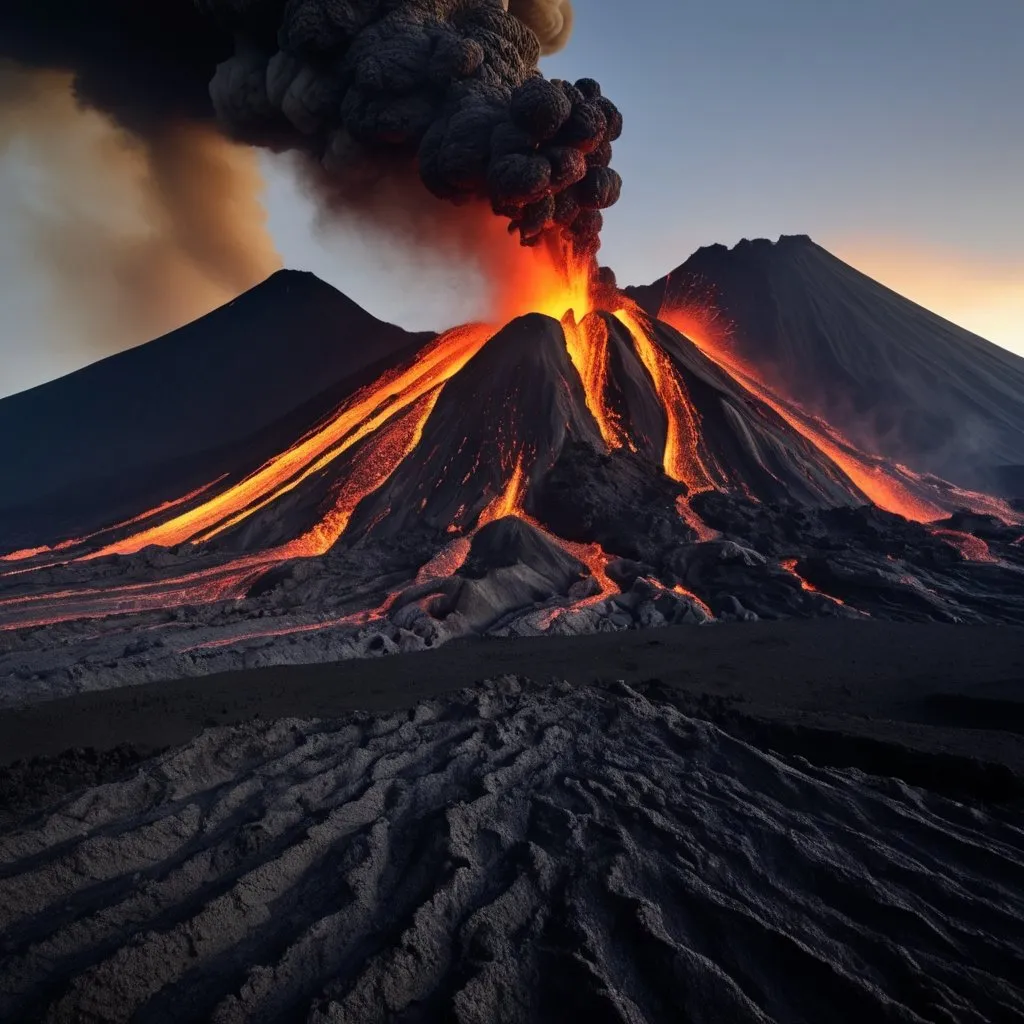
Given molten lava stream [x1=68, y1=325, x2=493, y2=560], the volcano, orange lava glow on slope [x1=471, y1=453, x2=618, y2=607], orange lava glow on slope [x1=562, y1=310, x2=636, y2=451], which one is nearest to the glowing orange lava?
the volcano

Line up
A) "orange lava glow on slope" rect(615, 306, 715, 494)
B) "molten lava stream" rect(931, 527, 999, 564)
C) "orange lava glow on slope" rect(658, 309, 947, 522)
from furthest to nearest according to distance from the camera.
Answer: "orange lava glow on slope" rect(658, 309, 947, 522) → "orange lava glow on slope" rect(615, 306, 715, 494) → "molten lava stream" rect(931, 527, 999, 564)

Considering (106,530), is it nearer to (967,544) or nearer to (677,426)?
(677,426)

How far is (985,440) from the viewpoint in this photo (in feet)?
84.7

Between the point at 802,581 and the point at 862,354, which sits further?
the point at 862,354

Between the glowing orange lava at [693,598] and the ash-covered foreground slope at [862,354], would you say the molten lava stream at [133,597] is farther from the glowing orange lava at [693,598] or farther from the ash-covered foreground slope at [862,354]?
the ash-covered foreground slope at [862,354]

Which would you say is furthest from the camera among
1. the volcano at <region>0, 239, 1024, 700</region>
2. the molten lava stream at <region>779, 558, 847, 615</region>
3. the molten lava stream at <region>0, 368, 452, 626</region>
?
the molten lava stream at <region>779, 558, 847, 615</region>

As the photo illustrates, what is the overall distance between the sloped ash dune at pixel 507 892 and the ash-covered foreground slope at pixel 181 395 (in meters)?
23.6

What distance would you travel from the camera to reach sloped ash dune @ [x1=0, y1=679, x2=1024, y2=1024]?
2893mm

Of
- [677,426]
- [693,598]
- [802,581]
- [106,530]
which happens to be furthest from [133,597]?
[677,426]

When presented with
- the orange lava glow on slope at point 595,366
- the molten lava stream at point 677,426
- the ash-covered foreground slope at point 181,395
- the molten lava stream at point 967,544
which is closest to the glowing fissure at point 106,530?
the ash-covered foreground slope at point 181,395

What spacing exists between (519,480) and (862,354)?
17.3m

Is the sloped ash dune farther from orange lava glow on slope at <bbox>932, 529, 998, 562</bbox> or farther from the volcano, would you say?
orange lava glow on slope at <bbox>932, 529, 998, 562</bbox>

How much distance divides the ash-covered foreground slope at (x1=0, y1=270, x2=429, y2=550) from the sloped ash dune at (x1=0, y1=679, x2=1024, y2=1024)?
2363 centimetres

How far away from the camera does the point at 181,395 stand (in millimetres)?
34688
